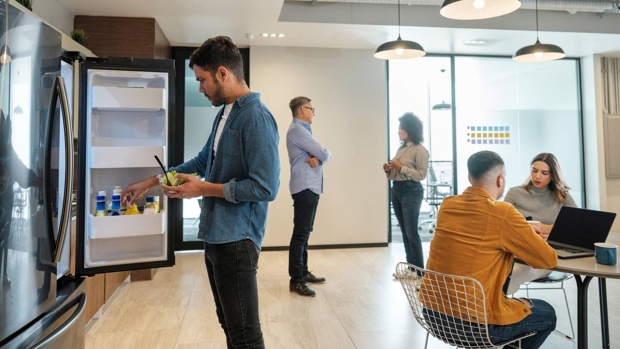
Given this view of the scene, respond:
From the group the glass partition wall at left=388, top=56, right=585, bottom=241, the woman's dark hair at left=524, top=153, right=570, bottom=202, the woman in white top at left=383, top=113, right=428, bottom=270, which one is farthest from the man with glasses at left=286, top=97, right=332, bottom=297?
the glass partition wall at left=388, top=56, right=585, bottom=241

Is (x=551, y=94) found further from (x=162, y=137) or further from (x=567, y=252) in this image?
(x=162, y=137)

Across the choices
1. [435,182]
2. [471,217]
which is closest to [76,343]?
[471,217]

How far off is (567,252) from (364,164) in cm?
339

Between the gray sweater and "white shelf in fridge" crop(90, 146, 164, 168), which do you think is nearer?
"white shelf in fridge" crop(90, 146, 164, 168)

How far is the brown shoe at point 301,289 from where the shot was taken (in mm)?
3193

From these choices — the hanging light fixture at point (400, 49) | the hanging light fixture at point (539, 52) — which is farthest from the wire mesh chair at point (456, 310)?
the hanging light fixture at point (539, 52)

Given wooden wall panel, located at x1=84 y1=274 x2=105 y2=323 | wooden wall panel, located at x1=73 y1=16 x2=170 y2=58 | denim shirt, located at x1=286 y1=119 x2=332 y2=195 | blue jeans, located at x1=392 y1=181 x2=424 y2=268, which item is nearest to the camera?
wooden wall panel, located at x1=84 y1=274 x2=105 y2=323

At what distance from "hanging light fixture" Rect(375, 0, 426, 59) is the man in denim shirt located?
7.56 ft

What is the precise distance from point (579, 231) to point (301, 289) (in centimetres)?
209

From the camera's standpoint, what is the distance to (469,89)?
5.56m

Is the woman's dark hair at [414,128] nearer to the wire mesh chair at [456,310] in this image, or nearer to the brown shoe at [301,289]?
the brown shoe at [301,289]

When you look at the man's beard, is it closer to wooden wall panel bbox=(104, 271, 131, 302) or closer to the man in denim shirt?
the man in denim shirt

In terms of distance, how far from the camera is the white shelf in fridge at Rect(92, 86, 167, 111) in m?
2.16

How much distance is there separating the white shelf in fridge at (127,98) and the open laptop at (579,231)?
231cm
